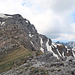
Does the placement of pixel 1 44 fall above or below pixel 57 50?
above

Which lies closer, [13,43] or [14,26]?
[13,43]

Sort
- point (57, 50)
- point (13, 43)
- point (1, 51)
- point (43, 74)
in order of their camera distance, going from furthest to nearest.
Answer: point (57, 50) → point (13, 43) → point (1, 51) → point (43, 74)

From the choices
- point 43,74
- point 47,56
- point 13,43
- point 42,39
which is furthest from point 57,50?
point 43,74

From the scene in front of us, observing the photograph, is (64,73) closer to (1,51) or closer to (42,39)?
(1,51)

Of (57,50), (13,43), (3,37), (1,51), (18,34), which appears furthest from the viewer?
(57,50)

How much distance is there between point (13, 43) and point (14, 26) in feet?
106

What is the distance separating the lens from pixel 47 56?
51.4 metres

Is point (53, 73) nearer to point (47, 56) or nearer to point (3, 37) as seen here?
point (47, 56)

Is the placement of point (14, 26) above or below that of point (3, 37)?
above

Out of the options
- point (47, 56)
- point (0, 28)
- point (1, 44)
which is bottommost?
point (47, 56)

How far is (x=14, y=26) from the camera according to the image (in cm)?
10900

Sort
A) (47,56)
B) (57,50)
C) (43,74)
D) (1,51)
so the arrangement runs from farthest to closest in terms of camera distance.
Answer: (57,50) < (1,51) < (47,56) < (43,74)

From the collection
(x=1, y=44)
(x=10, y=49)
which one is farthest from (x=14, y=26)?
(x=10, y=49)

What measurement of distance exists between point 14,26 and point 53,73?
96.1 metres
